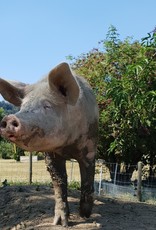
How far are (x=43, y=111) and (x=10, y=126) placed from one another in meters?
0.60

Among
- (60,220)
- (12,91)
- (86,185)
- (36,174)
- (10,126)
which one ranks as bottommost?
(36,174)

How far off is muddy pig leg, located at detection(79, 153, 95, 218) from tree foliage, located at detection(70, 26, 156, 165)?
2.75 metres

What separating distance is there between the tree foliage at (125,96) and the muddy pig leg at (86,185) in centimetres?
275

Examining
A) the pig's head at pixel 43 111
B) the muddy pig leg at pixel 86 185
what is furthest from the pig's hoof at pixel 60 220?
the pig's head at pixel 43 111

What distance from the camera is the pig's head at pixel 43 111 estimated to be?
3.95 meters

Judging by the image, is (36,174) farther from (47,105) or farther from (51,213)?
(47,105)

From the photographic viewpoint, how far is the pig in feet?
13.5

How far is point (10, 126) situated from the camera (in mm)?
3840

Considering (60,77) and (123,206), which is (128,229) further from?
(60,77)

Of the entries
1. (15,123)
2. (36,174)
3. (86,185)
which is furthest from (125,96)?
(36,174)

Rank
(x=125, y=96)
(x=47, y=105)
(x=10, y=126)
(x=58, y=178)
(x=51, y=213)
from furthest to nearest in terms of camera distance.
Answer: (x=125, y=96) → (x=51, y=213) → (x=58, y=178) → (x=47, y=105) → (x=10, y=126)

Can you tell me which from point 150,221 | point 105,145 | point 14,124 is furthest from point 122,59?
point 14,124

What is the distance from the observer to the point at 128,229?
523 cm

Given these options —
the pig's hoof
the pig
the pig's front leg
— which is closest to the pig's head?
the pig
